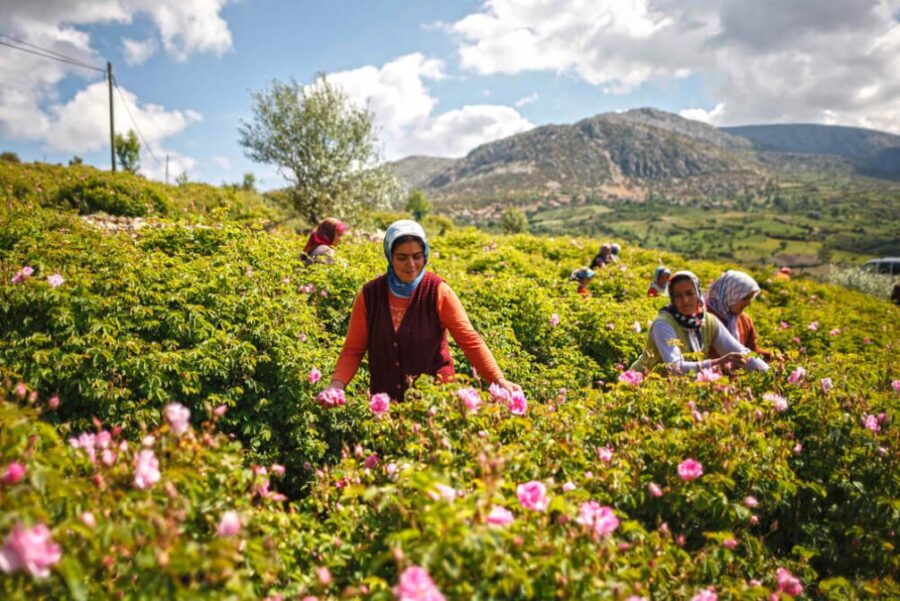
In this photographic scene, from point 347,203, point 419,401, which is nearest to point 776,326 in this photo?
point 419,401

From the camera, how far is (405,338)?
3.67 metres

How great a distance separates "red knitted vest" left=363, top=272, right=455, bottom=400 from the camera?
368cm

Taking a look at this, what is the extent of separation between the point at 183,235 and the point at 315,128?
60.4ft

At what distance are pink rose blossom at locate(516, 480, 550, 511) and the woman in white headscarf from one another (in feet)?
15.4

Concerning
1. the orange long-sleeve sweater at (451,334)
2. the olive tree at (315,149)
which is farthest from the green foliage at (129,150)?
the orange long-sleeve sweater at (451,334)

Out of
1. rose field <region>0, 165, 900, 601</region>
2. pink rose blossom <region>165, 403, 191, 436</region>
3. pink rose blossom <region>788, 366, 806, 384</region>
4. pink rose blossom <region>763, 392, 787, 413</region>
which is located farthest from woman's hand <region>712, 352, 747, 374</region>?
pink rose blossom <region>165, 403, 191, 436</region>

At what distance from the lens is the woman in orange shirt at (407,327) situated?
3631 millimetres

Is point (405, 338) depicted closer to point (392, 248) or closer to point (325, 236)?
point (392, 248)

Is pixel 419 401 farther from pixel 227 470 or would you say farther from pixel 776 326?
pixel 776 326

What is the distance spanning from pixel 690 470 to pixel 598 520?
80 cm

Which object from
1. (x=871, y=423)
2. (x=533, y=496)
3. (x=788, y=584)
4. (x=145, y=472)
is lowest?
(x=788, y=584)

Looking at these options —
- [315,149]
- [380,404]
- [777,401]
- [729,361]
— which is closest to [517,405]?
[380,404]

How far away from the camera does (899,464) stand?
2.63 meters

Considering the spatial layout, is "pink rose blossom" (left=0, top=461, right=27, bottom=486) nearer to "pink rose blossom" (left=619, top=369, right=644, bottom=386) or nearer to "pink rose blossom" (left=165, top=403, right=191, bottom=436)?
"pink rose blossom" (left=165, top=403, right=191, bottom=436)
